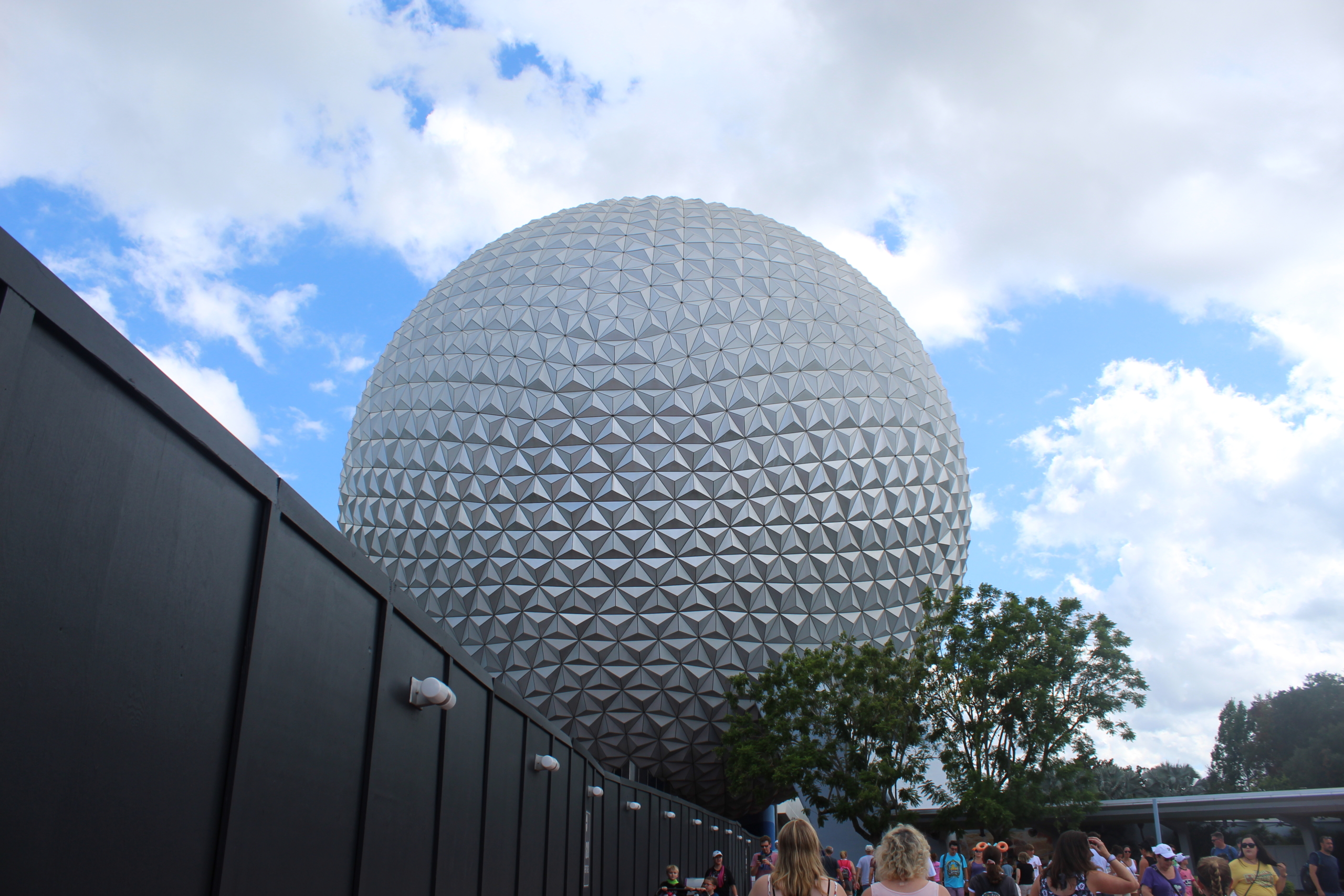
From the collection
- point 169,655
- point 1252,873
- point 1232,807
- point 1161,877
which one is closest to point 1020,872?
point 1252,873

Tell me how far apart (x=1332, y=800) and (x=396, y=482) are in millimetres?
27187

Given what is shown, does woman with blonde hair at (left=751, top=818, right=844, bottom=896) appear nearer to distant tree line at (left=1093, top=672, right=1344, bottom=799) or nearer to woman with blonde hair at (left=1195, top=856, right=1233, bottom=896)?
woman with blonde hair at (left=1195, top=856, right=1233, bottom=896)

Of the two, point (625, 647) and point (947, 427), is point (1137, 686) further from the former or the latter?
point (625, 647)

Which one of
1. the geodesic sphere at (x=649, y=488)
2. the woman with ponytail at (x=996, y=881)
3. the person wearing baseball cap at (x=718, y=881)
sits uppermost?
the geodesic sphere at (x=649, y=488)

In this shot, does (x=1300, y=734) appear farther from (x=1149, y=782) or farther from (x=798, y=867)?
(x=798, y=867)

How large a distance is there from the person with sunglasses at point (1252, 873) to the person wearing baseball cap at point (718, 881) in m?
6.39

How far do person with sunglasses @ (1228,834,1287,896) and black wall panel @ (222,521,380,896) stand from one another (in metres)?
7.30

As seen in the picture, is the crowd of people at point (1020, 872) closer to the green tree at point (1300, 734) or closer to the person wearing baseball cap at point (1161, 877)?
the person wearing baseball cap at point (1161, 877)

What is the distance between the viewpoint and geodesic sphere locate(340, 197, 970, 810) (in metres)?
19.0

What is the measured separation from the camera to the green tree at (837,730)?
60.4 ft

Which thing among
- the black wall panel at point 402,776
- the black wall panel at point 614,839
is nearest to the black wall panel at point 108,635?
the black wall panel at point 402,776

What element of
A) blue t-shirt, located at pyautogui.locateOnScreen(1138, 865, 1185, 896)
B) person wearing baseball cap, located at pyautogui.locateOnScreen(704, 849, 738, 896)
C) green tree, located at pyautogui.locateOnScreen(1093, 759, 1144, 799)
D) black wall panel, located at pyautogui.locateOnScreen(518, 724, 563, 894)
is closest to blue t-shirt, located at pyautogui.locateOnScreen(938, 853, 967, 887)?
person wearing baseball cap, located at pyautogui.locateOnScreen(704, 849, 738, 896)

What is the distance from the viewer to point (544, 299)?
2153 cm

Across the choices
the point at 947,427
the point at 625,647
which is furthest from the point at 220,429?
the point at 947,427
